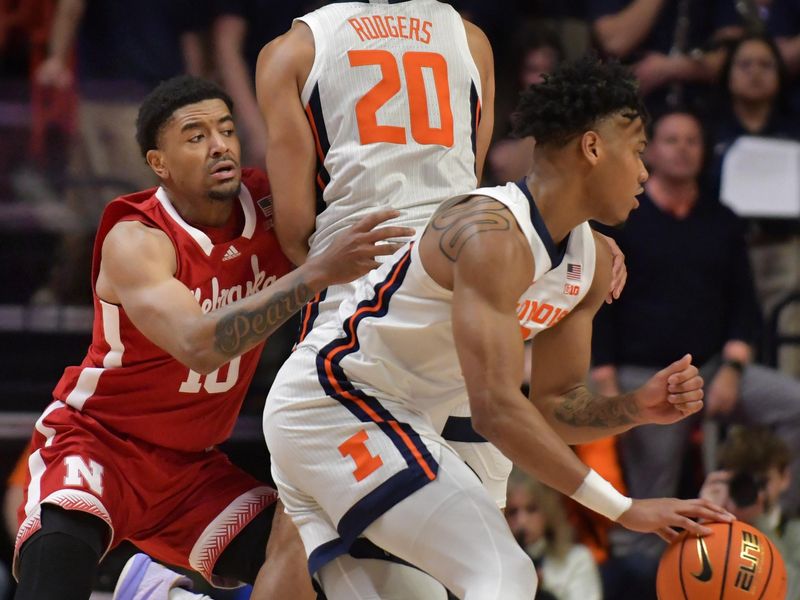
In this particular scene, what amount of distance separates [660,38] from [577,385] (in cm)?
366

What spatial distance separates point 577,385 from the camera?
12.6 ft

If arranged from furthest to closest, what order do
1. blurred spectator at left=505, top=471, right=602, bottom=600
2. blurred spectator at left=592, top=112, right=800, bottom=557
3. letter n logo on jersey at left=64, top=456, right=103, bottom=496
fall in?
blurred spectator at left=592, top=112, right=800, bottom=557
blurred spectator at left=505, top=471, right=602, bottom=600
letter n logo on jersey at left=64, top=456, right=103, bottom=496

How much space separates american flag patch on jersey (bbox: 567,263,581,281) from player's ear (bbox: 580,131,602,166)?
29cm

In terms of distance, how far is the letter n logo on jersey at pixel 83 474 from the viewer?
13.6ft

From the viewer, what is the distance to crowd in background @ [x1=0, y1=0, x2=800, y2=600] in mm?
6117

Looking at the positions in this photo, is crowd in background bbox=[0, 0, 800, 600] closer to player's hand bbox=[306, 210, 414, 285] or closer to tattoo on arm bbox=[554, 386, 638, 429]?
tattoo on arm bbox=[554, 386, 638, 429]

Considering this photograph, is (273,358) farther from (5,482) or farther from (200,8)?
(200,8)

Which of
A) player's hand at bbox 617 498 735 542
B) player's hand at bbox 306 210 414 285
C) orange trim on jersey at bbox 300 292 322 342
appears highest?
player's hand at bbox 306 210 414 285

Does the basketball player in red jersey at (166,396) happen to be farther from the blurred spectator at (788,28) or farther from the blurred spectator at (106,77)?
the blurred spectator at (788,28)

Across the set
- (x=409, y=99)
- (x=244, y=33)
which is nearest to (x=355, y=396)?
(x=409, y=99)

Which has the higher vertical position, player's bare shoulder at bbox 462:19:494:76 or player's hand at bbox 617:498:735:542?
player's bare shoulder at bbox 462:19:494:76

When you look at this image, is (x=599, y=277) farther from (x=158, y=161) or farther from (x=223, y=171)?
(x=158, y=161)

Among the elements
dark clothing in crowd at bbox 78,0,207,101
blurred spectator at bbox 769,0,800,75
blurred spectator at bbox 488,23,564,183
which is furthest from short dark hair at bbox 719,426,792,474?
dark clothing in crowd at bbox 78,0,207,101

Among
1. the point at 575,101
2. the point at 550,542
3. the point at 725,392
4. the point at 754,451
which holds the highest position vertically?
the point at 575,101
